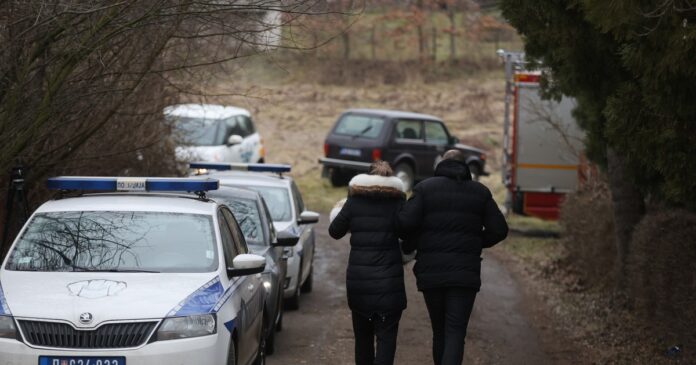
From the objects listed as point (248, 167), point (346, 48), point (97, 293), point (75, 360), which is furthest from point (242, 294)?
point (346, 48)

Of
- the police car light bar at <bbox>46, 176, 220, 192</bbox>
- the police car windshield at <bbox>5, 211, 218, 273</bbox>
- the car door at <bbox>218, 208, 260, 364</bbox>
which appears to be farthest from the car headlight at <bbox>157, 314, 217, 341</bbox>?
the police car light bar at <bbox>46, 176, 220, 192</bbox>

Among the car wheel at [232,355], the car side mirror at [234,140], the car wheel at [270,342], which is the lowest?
the car wheel at [270,342]

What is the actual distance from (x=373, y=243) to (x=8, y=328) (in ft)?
8.55

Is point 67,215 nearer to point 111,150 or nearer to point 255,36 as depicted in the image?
point 255,36

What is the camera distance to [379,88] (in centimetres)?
3709

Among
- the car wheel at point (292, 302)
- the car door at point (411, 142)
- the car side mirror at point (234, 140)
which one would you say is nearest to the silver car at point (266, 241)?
the car wheel at point (292, 302)

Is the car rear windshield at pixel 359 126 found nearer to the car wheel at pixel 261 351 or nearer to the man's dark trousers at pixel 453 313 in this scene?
the car wheel at pixel 261 351

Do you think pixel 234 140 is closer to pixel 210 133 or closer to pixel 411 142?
pixel 210 133

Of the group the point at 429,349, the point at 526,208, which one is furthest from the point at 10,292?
the point at 526,208

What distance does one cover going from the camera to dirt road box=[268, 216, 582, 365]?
35.5 ft

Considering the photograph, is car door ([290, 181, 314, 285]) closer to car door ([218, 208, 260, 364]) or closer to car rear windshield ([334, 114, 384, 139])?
car door ([218, 208, 260, 364])

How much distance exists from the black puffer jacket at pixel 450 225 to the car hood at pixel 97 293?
1546 mm

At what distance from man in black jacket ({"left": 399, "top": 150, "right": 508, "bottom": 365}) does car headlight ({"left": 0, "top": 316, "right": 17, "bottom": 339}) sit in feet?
9.05

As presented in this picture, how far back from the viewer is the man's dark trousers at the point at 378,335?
824 cm
